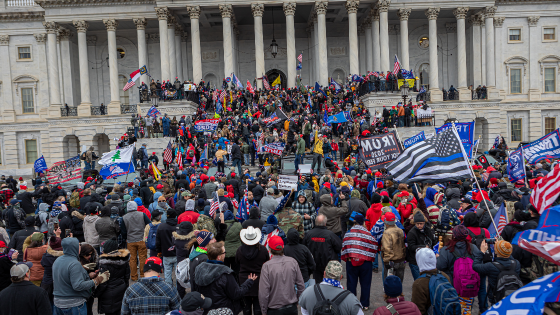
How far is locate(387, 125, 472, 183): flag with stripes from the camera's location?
828cm

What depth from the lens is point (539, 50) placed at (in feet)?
135

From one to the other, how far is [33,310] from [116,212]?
4895mm

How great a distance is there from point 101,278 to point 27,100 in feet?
134

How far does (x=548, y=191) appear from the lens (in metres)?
5.57

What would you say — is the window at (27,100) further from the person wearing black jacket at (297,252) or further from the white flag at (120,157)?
the person wearing black jacket at (297,252)

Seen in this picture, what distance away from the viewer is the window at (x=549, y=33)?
1612 inches

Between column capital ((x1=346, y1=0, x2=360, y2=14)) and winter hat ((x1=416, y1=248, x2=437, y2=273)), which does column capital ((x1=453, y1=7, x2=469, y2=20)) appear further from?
winter hat ((x1=416, y1=248, x2=437, y2=273))

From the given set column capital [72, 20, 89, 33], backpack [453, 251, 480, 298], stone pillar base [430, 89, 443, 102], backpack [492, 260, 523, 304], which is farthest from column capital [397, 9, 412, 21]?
backpack [492, 260, 523, 304]

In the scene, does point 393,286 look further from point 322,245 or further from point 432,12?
point 432,12

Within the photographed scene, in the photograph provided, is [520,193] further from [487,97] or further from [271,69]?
[271,69]

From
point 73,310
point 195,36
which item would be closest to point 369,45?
point 195,36

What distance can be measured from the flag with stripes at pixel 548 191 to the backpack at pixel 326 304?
292cm

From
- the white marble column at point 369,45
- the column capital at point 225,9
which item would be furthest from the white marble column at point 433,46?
the column capital at point 225,9

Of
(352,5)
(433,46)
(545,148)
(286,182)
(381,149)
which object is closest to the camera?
(286,182)
